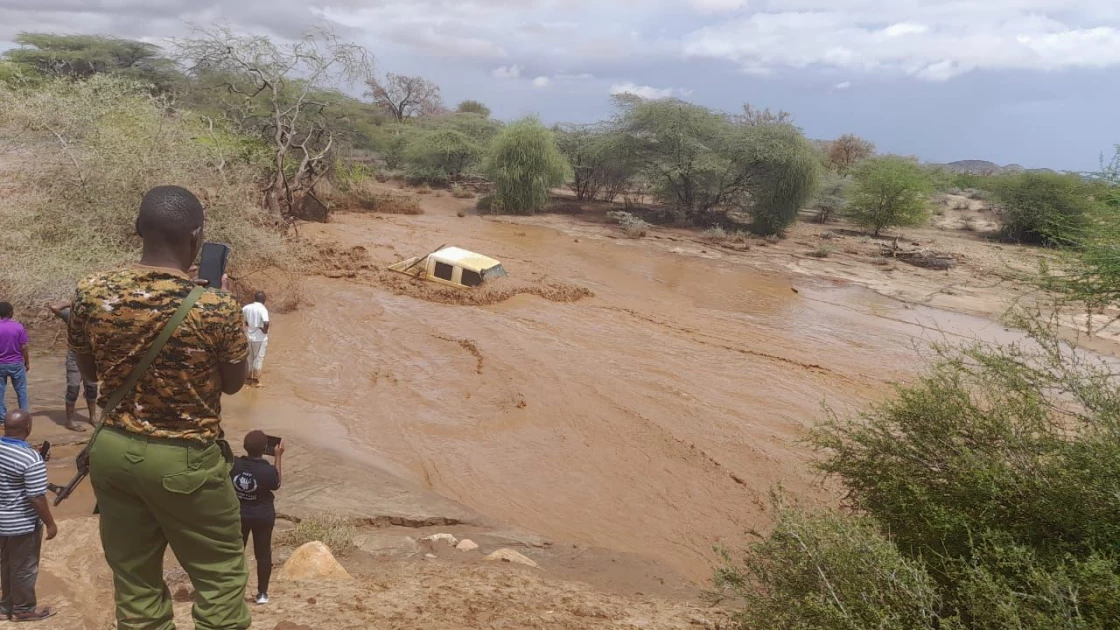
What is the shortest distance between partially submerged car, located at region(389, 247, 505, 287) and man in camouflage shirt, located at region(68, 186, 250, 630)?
12370 mm

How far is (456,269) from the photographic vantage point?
48.6 ft

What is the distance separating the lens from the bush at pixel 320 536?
4891 mm

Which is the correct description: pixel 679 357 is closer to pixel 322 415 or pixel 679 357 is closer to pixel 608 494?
pixel 608 494

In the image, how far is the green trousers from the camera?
6.95ft

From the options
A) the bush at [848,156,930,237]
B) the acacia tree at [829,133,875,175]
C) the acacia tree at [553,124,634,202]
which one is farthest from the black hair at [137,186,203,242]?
the acacia tree at [829,133,875,175]

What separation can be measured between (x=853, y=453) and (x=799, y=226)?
26.8 meters

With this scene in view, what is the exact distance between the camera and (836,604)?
11.5 ft

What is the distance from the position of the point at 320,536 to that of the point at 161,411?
3163 mm

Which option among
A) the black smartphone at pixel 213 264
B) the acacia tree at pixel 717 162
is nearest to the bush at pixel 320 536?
the black smartphone at pixel 213 264

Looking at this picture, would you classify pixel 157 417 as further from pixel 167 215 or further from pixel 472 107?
pixel 472 107

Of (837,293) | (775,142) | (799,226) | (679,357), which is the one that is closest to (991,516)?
(679,357)

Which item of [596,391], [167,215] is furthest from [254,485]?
[596,391]

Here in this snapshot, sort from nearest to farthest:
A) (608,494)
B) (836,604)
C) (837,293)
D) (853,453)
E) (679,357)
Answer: (836,604)
(853,453)
(608,494)
(679,357)
(837,293)

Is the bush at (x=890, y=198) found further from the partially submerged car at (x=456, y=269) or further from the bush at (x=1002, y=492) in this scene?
the bush at (x=1002, y=492)
